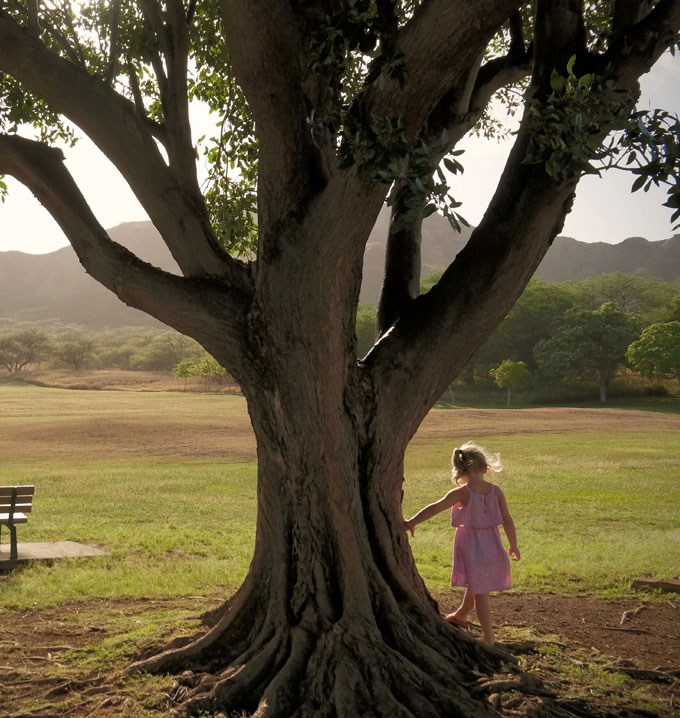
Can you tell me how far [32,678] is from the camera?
5375mm

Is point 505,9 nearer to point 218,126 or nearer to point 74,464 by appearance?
point 218,126

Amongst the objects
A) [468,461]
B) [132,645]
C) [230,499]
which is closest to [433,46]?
[468,461]

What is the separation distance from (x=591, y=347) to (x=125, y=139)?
71269 mm

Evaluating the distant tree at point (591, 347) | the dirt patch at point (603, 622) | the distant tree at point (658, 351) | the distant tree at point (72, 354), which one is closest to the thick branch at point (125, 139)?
the dirt patch at point (603, 622)

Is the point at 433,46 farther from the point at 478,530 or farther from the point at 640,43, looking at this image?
the point at 478,530

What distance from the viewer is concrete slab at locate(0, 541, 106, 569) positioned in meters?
9.63

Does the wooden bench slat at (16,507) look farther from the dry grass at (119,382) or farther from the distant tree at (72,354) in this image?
the distant tree at (72,354)

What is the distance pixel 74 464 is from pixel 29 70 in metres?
20.4

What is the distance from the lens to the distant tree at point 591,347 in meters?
71.7

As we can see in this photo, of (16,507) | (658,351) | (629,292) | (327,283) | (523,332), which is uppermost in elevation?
(629,292)

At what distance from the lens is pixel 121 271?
5543 mm

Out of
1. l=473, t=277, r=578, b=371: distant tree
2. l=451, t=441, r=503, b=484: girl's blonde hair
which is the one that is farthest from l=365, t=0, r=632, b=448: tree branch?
l=473, t=277, r=578, b=371: distant tree

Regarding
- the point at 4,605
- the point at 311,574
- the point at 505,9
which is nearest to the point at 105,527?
the point at 4,605

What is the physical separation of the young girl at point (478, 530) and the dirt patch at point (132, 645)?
88 cm
